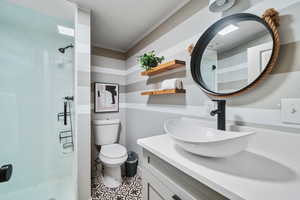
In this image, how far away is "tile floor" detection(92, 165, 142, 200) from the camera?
147 cm

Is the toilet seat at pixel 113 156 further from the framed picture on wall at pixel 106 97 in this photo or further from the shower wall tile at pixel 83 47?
the shower wall tile at pixel 83 47

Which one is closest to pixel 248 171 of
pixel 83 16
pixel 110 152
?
pixel 110 152

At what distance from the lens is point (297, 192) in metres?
0.40

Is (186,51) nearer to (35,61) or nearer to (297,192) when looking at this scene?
(297,192)

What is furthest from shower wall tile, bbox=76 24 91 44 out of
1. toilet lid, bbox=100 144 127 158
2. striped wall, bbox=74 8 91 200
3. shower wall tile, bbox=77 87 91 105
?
toilet lid, bbox=100 144 127 158

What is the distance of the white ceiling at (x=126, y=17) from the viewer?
1285mm

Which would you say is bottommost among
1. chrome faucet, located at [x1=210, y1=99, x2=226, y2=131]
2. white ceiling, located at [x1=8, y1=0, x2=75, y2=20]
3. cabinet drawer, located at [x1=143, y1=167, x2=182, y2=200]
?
cabinet drawer, located at [x1=143, y1=167, x2=182, y2=200]

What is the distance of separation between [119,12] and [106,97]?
130cm

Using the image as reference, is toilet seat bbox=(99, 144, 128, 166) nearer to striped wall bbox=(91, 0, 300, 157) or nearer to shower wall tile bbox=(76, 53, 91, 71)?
striped wall bbox=(91, 0, 300, 157)

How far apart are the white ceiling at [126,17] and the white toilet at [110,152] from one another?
4.57 ft

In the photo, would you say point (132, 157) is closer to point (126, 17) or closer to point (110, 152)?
point (110, 152)

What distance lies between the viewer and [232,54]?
0.89 meters

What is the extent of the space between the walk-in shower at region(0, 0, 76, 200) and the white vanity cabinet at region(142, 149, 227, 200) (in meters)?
1.17

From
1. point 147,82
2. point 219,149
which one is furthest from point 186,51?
point 219,149
